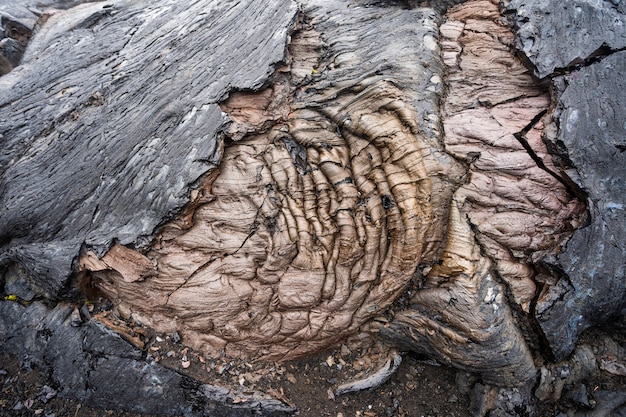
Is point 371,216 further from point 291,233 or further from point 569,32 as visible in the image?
point 569,32

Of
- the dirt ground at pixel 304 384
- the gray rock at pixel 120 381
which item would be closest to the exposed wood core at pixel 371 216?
the dirt ground at pixel 304 384

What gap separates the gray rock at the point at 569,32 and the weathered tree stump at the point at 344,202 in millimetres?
18

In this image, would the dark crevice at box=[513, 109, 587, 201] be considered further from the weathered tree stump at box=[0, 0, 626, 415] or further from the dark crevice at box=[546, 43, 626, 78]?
the dark crevice at box=[546, 43, 626, 78]

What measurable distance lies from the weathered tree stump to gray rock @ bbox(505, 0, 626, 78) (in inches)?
0.7

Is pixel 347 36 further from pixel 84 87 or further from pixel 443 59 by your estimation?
pixel 84 87

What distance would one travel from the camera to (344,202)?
3646 millimetres

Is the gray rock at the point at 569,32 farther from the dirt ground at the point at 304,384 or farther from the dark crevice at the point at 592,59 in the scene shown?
the dirt ground at the point at 304,384

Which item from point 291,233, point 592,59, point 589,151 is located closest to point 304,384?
point 291,233

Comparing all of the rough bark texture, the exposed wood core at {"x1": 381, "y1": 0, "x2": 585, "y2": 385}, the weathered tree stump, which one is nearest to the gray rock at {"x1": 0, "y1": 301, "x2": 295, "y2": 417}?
the weathered tree stump

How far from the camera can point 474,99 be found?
3.68 metres

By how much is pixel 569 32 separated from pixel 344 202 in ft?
7.56

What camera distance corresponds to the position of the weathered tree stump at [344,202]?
11.1 ft

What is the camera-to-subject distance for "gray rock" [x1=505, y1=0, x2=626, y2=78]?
3.43 metres

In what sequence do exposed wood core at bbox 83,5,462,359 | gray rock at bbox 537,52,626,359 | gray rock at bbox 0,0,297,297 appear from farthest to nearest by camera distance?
gray rock at bbox 0,0,297,297, exposed wood core at bbox 83,5,462,359, gray rock at bbox 537,52,626,359
